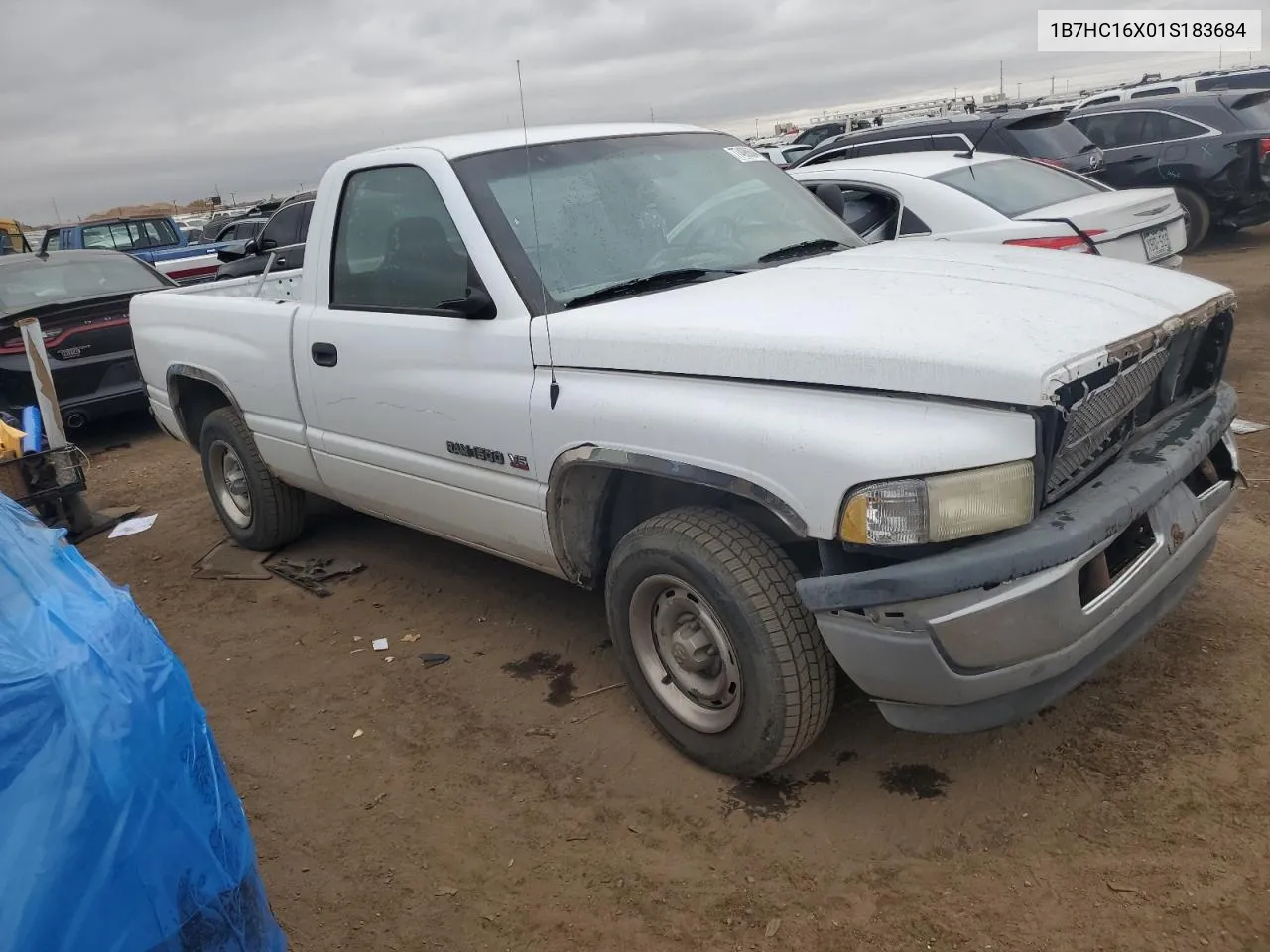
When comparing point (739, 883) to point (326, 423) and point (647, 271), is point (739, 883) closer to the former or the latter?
point (647, 271)

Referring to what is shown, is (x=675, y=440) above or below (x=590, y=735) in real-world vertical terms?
above

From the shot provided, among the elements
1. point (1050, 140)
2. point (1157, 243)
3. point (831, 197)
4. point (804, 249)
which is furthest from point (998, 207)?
point (1050, 140)

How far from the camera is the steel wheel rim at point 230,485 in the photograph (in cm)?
532

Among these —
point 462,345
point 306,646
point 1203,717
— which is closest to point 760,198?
point 462,345

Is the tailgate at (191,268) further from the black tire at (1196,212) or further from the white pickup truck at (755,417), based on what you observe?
the black tire at (1196,212)

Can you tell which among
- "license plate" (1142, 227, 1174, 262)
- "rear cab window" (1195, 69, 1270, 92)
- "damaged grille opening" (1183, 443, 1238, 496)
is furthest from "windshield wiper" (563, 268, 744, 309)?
"rear cab window" (1195, 69, 1270, 92)

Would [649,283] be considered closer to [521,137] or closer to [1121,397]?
[521,137]

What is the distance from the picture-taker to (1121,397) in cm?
272

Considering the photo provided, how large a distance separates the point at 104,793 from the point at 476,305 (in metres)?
1.95

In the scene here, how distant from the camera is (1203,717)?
306 centimetres

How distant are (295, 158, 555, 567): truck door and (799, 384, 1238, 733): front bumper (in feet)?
4.26

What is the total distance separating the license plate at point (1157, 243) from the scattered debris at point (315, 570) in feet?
17.2

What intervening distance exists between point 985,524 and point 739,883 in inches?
44.9

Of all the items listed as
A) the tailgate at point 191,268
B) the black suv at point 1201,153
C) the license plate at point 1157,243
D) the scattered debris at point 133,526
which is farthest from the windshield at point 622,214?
the black suv at point 1201,153
